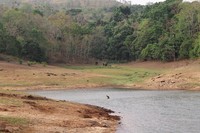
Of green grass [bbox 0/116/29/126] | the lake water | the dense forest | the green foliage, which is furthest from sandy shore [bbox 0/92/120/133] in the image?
the dense forest

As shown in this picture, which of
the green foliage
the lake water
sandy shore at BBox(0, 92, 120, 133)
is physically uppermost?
the green foliage

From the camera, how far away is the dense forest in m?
98.1

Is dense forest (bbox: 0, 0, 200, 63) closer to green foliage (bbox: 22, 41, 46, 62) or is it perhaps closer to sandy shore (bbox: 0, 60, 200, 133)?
green foliage (bbox: 22, 41, 46, 62)

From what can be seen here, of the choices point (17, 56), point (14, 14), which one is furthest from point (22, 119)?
point (14, 14)

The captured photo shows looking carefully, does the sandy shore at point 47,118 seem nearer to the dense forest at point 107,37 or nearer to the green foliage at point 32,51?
the green foliage at point 32,51

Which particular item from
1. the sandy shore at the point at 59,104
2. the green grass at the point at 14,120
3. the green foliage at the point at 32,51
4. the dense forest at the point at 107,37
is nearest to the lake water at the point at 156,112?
the sandy shore at the point at 59,104

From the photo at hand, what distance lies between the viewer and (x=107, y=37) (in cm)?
13050

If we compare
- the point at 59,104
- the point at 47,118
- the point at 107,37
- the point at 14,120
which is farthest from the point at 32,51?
the point at 14,120

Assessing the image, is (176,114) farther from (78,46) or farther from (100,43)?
(100,43)

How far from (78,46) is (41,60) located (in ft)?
59.0

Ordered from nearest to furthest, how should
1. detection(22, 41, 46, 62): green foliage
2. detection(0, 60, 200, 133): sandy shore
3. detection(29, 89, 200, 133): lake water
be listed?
detection(0, 60, 200, 133): sandy shore
detection(29, 89, 200, 133): lake water
detection(22, 41, 46, 62): green foliage

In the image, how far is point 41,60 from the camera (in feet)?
319

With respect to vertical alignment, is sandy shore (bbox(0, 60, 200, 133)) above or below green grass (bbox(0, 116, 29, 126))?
below

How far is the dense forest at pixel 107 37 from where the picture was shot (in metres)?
98.1
